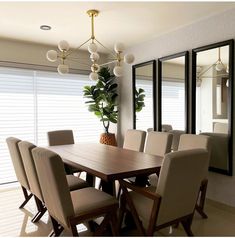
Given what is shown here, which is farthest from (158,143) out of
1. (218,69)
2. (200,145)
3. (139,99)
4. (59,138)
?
(59,138)

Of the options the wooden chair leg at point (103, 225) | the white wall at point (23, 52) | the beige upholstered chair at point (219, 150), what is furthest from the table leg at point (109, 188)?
the white wall at point (23, 52)

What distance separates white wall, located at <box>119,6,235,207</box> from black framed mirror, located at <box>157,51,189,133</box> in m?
0.17

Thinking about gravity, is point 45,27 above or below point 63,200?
above

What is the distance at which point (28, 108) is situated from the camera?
14.9 ft

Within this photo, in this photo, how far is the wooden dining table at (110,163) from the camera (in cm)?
218

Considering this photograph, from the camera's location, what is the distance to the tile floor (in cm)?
258

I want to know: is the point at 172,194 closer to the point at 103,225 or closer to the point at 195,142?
the point at 103,225

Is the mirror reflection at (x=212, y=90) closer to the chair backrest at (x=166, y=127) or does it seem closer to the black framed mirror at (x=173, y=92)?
the black framed mirror at (x=173, y=92)

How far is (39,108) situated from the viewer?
4656 mm

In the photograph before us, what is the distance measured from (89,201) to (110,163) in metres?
0.45

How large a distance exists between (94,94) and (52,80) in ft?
2.79

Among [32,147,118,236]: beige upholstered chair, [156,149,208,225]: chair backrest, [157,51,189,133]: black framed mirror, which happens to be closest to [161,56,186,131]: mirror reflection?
[157,51,189,133]: black framed mirror

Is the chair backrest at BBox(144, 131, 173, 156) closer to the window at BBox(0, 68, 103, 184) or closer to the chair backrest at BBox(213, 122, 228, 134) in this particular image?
the chair backrest at BBox(213, 122, 228, 134)

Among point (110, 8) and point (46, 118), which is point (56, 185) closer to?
point (110, 8)
